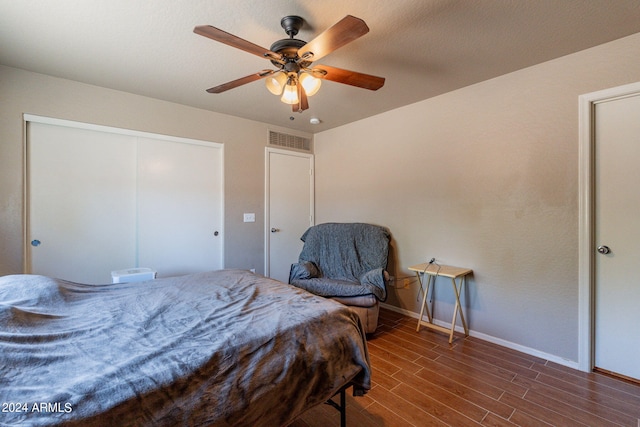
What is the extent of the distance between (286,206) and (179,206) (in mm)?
1494

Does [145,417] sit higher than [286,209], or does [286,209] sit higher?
[286,209]

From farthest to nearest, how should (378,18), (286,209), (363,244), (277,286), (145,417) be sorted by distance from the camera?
(286,209) → (363,244) → (277,286) → (378,18) → (145,417)

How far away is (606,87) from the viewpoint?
2.09 meters

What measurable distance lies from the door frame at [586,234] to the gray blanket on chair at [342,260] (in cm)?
159

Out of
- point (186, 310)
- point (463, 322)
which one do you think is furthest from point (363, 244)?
point (186, 310)

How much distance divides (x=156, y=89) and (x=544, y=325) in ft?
14.2

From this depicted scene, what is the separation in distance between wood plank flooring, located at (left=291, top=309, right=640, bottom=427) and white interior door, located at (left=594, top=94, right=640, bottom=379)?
272 mm

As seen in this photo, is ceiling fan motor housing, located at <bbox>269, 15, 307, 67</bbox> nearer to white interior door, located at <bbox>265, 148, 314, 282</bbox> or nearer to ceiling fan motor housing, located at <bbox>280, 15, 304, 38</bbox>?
ceiling fan motor housing, located at <bbox>280, 15, 304, 38</bbox>

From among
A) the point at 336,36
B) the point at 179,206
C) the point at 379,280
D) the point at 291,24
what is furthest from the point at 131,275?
the point at 336,36

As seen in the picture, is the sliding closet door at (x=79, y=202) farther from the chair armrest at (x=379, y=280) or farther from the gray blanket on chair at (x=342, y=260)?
the chair armrest at (x=379, y=280)

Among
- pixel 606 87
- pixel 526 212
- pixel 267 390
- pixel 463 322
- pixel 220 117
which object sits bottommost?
pixel 463 322

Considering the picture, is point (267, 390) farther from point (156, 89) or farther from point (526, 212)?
point (156, 89)

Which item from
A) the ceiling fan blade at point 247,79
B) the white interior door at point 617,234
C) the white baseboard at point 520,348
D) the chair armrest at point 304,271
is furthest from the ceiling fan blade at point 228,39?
the white baseboard at point 520,348

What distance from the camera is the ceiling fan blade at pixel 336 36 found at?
131 centimetres
